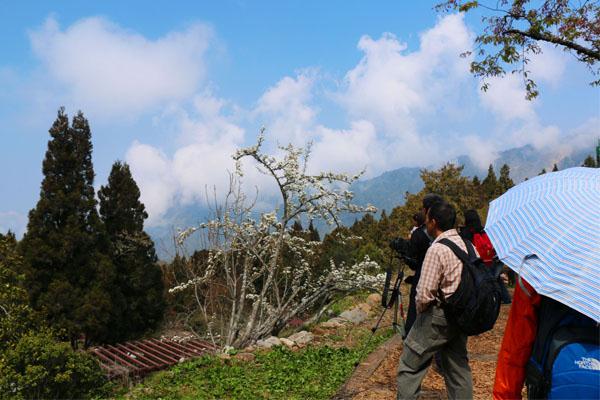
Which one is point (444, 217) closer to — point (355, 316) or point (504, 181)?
point (355, 316)

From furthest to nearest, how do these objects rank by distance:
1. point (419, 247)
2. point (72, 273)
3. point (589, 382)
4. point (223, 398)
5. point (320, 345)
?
1. point (72, 273)
2. point (320, 345)
3. point (223, 398)
4. point (419, 247)
5. point (589, 382)

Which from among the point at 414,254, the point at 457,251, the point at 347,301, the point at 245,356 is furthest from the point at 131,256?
the point at 457,251

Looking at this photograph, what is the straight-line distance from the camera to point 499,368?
1989 mm

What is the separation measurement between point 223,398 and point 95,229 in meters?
12.6

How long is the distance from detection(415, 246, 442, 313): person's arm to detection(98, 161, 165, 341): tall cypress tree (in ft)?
51.9

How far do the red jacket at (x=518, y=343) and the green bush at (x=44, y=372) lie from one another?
703 cm

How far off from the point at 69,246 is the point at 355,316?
10.4m

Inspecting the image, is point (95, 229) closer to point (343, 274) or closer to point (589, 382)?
point (343, 274)

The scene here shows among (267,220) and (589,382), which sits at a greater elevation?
(267,220)

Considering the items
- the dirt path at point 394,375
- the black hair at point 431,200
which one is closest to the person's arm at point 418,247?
the black hair at point 431,200

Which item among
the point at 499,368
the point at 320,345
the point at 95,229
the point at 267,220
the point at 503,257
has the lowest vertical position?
the point at 320,345

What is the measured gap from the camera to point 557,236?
1959 millimetres

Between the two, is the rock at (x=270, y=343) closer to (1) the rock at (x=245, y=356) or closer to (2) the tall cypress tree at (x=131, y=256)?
(1) the rock at (x=245, y=356)

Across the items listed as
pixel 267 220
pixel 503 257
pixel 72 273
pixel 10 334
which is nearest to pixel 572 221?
pixel 503 257
